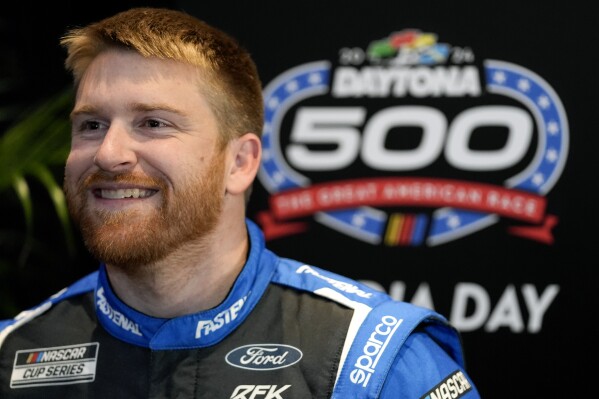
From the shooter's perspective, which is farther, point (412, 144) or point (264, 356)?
point (412, 144)

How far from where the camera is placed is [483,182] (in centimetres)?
291

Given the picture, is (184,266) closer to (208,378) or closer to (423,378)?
(208,378)

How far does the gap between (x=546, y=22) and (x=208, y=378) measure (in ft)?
5.41

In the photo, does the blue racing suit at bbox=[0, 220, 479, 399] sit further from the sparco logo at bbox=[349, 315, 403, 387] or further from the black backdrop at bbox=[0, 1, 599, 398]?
the black backdrop at bbox=[0, 1, 599, 398]

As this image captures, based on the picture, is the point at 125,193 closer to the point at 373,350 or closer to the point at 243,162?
the point at 243,162

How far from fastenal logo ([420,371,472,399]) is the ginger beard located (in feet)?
1.64

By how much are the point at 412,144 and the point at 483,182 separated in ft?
0.78

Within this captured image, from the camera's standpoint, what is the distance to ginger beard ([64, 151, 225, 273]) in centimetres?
172

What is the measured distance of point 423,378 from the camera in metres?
1.70

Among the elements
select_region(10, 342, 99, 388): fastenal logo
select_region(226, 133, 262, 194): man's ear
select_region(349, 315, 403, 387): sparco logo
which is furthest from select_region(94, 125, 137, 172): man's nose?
select_region(349, 315, 403, 387): sparco logo

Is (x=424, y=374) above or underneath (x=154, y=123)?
underneath

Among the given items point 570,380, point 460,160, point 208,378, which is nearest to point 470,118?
point 460,160

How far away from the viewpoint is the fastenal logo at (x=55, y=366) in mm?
1828

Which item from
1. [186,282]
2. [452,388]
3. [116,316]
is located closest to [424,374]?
[452,388]
